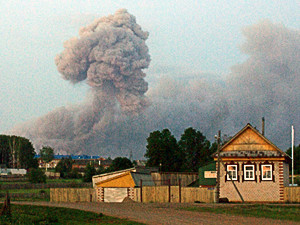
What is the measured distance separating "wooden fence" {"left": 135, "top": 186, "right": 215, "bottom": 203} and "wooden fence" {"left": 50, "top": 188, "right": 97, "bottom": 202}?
5286 millimetres

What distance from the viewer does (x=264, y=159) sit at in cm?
5212

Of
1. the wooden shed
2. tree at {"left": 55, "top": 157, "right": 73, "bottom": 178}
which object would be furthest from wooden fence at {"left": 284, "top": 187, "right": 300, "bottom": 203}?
tree at {"left": 55, "top": 157, "right": 73, "bottom": 178}

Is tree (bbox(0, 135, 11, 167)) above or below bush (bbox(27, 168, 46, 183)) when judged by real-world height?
above

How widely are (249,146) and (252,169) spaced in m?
2.48


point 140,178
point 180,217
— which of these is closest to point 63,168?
point 140,178

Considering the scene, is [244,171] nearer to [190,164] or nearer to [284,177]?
[284,177]

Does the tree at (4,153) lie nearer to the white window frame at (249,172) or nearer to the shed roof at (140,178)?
the shed roof at (140,178)

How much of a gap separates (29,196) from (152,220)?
43.3 metres

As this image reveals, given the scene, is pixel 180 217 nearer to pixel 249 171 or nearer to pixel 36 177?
pixel 249 171

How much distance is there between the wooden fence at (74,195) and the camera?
53.9 meters

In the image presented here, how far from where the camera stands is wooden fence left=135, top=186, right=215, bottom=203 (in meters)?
49.7

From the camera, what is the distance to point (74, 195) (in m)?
54.0

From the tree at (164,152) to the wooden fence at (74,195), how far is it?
60.5m

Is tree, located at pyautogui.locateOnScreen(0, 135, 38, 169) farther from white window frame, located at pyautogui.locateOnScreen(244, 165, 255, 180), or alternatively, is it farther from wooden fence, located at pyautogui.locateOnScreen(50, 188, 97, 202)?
white window frame, located at pyautogui.locateOnScreen(244, 165, 255, 180)
